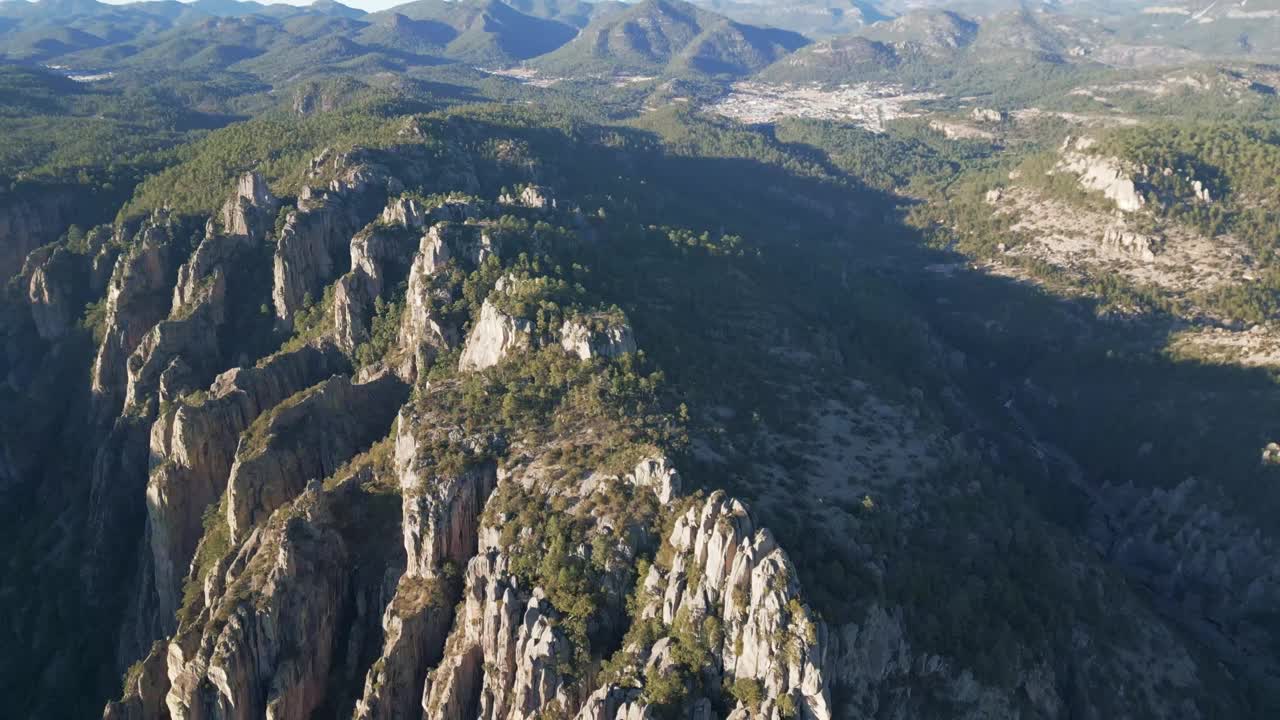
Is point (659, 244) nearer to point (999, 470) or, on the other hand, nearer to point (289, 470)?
point (999, 470)

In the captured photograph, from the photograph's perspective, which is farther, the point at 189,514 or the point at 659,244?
the point at 659,244

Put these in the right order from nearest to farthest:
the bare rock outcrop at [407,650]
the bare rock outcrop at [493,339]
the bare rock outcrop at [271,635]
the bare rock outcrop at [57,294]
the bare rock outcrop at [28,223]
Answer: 1. the bare rock outcrop at [407,650]
2. the bare rock outcrop at [271,635]
3. the bare rock outcrop at [493,339]
4. the bare rock outcrop at [57,294]
5. the bare rock outcrop at [28,223]

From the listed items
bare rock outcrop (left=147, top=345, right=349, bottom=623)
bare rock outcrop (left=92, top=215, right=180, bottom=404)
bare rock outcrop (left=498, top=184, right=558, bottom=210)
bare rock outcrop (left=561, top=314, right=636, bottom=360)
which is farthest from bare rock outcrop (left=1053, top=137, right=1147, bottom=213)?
bare rock outcrop (left=92, top=215, right=180, bottom=404)

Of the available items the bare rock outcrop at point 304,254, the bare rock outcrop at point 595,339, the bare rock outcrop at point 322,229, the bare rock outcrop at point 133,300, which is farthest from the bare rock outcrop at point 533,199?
the bare rock outcrop at point 595,339

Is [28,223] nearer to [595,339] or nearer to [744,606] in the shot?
[595,339]

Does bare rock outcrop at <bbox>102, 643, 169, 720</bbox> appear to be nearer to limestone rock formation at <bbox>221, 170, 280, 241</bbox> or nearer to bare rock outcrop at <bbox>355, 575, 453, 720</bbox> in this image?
bare rock outcrop at <bbox>355, 575, 453, 720</bbox>

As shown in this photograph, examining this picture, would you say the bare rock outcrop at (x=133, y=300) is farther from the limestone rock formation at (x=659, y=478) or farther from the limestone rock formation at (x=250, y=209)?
the limestone rock formation at (x=659, y=478)

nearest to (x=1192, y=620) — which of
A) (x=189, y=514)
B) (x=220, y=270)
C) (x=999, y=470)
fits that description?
(x=999, y=470)
